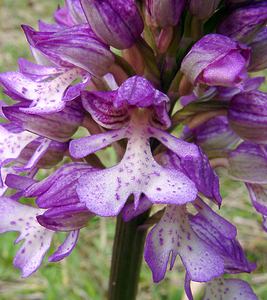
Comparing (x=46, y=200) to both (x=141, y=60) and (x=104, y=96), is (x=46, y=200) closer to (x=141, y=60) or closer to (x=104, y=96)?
(x=104, y=96)

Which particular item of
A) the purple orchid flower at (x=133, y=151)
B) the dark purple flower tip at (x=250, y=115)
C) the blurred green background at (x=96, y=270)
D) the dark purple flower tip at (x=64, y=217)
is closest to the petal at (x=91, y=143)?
the purple orchid flower at (x=133, y=151)

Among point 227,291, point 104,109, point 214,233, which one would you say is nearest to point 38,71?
point 104,109

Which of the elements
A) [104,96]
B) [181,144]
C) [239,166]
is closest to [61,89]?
[104,96]

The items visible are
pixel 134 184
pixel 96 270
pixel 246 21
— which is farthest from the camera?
pixel 96 270

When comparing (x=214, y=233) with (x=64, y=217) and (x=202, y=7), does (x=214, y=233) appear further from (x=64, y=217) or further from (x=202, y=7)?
(x=202, y=7)

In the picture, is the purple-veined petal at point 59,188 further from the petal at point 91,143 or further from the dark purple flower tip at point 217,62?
the dark purple flower tip at point 217,62

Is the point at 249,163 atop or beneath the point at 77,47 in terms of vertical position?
beneath
